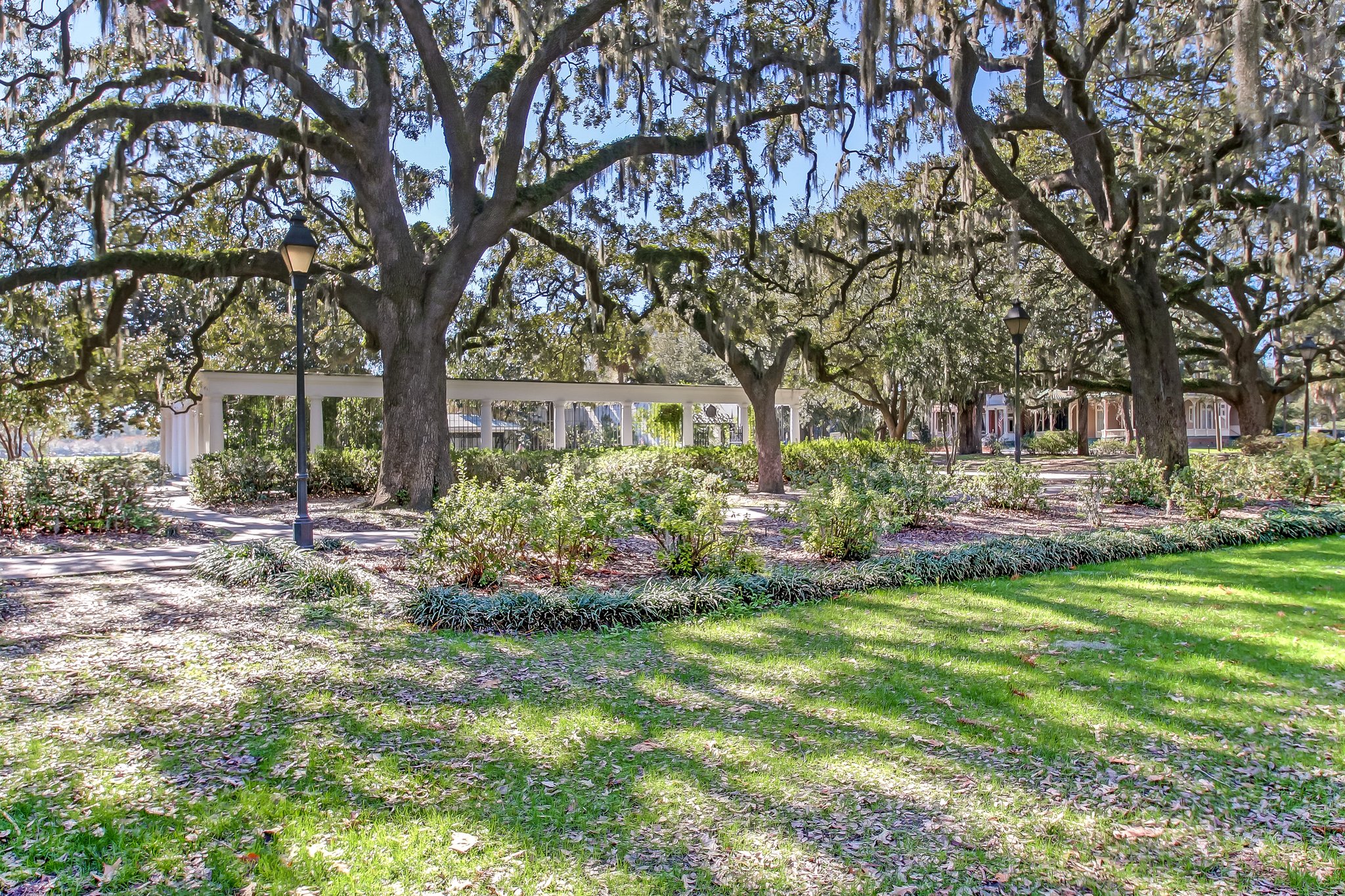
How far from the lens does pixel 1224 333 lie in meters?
20.0

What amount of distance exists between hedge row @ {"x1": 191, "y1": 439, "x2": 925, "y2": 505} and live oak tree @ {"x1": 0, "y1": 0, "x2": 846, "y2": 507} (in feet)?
11.8

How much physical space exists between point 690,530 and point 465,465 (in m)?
9.91

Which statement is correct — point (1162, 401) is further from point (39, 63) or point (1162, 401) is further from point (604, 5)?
point (39, 63)

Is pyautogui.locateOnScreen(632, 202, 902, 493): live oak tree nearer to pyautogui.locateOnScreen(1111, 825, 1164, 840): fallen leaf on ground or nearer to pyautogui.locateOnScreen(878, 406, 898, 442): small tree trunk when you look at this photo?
pyautogui.locateOnScreen(1111, 825, 1164, 840): fallen leaf on ground

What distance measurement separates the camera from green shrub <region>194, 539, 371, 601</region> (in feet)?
20.7

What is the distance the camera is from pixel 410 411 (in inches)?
466

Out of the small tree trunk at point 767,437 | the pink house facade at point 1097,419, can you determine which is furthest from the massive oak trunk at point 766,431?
the pink house facade at point 1097,419

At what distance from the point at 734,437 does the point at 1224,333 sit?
13995mm

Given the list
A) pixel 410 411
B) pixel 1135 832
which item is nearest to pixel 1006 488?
pixel 410 411

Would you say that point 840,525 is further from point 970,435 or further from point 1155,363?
point 970,435

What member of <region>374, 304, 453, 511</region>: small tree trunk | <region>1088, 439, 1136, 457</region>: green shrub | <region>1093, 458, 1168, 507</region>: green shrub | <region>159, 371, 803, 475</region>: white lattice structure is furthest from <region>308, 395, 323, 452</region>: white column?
<region>1088, 439, 1136, 457</region>: green shrub

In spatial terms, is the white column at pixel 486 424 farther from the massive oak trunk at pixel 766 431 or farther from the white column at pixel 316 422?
the massive oak trunk at pixel 766 431

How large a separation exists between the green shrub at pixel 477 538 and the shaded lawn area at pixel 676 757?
113 centimetres

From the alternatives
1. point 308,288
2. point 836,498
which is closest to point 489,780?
point 836,498
